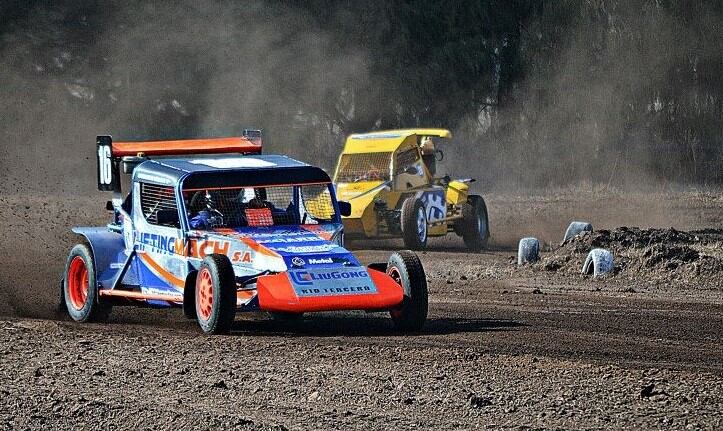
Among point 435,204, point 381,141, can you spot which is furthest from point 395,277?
point 381,141

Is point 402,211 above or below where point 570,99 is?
below

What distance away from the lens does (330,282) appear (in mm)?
10641

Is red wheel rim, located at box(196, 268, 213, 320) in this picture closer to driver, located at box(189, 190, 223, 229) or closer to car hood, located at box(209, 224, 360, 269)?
car hood, located at box(209, 224, 360, 269)

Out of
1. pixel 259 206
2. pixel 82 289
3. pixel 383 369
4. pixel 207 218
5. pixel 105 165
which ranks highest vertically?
pixel 105 165

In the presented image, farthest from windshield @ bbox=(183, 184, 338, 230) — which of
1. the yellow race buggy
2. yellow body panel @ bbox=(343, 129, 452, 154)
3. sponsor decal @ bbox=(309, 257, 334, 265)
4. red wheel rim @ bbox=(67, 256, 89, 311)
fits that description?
yellow body panel @ bbox=(343, 129, 452, 154)

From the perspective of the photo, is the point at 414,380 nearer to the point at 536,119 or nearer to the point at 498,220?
the point at 498,220

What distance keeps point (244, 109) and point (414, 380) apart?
28917 mm

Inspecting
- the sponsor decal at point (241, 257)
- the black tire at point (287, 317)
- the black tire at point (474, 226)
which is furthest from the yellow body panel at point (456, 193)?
the sponsor decal at point (241, 257)

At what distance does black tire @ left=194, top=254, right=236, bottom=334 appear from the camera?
10.5m

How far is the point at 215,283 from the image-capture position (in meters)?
10.5

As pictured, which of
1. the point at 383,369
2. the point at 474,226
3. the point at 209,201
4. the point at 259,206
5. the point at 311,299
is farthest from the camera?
the point at 474,226

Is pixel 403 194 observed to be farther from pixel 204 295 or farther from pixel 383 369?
pixel 383 369

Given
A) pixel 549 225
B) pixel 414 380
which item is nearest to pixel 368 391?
pixel 414 380

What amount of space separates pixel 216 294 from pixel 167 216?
4.51 ft
